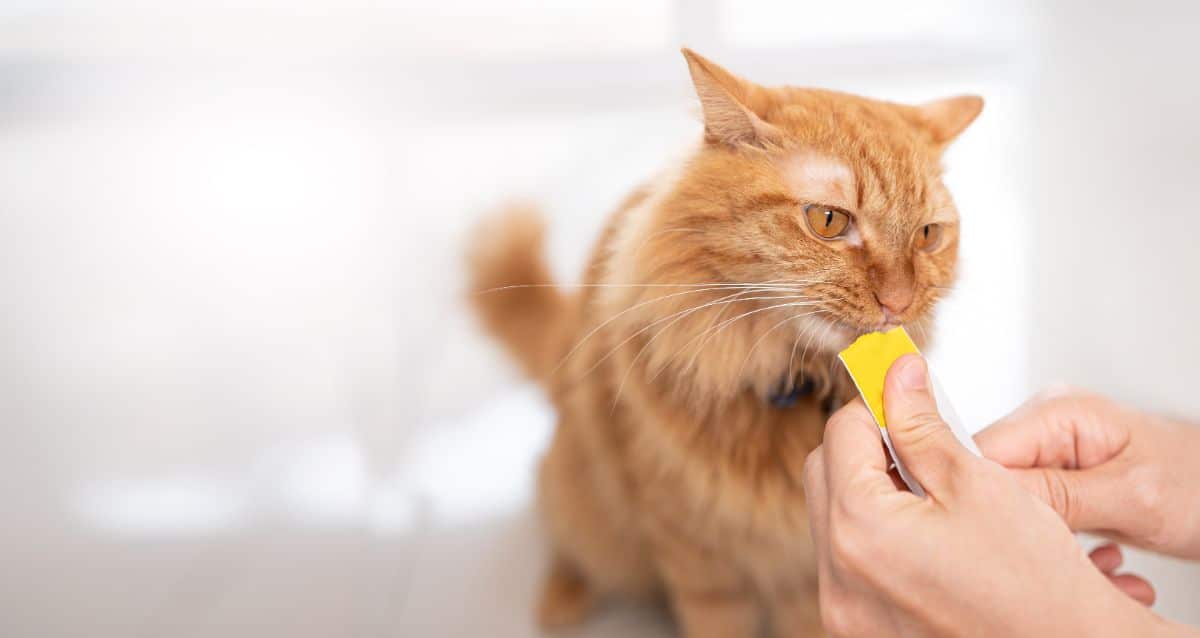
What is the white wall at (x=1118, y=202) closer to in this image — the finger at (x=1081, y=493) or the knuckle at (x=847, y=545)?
the finger at (x=1081, y=493)

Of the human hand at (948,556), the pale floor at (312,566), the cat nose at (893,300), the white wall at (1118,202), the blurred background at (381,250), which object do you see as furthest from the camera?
the white wall at (1118,202)

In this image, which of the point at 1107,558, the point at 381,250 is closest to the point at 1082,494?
the point at 1107,558

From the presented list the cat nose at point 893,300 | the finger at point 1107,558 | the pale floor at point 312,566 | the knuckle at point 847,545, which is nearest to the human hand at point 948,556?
the knuckle at point 847,545

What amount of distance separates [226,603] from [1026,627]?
1.33 meters

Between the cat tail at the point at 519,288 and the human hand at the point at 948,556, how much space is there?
0.81m

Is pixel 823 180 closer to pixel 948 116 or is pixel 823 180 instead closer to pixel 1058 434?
pixel 948 116

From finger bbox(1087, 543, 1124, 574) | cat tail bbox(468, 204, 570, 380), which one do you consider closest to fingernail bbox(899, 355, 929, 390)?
finger bbox(1087, 543, 1124, 574)

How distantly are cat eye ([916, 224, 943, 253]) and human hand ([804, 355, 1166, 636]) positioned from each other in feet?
0.91

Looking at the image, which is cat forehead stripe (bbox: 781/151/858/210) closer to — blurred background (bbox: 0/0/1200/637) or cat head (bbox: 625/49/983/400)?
cat head (bbox: 625/49/983/400)

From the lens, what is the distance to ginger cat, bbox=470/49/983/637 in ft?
3.42

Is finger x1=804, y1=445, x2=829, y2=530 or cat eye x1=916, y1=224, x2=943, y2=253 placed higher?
cat eye x1=916, y1=224, x2=943, y2=253

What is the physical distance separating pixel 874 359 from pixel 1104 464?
0.39 metres

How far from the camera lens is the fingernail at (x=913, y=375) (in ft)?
3.14

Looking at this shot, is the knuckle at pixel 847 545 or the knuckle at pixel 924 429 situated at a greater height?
the knuckle at pixel 924 429
